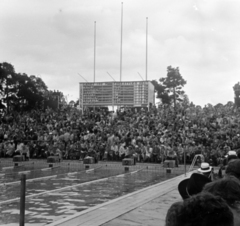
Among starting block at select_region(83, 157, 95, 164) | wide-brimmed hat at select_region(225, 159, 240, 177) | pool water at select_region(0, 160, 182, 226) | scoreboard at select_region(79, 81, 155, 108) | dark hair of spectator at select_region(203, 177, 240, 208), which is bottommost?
pool water at select_region(0, 160, 182, 226)

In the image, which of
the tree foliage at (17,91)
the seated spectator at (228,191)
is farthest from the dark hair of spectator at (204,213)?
the tree foliage at (17,91)

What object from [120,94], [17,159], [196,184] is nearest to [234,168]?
[196,184]

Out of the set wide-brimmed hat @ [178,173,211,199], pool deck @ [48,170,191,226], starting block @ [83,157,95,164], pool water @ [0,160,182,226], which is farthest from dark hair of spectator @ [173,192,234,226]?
starting block @ [83,157,95,164]

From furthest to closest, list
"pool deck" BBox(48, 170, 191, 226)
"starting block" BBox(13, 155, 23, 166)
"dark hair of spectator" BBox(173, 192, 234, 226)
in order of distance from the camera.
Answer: "starting block" BBox(13, 155, 23, 166), "pool deck" BBox(48, 170, 191, 226), "dark hair of spectator" BBox(173, 192, 234, 226)

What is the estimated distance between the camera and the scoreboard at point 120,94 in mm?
37781

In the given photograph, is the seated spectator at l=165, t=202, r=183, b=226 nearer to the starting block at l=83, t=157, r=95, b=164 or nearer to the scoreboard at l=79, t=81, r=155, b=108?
the starting block at l=83, t=157, r=95, b=164

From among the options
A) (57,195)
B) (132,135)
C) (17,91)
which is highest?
(17,91)

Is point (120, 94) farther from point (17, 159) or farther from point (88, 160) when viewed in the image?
point (17, 159)

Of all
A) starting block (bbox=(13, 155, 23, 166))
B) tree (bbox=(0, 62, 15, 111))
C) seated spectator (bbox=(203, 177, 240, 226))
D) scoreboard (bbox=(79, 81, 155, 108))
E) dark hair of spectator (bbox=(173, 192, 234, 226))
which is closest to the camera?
dark hair of spectator (bbox=(173, 192, 234, 226))

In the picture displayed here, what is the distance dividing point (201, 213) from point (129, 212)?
707 centimetres

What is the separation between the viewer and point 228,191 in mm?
2283

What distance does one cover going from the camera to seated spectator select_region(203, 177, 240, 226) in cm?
222

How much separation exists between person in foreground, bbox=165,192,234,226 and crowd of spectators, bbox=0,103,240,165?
20.9 m

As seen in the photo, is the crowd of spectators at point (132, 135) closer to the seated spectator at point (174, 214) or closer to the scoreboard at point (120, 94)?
the scoreboard at point (120, 94)
